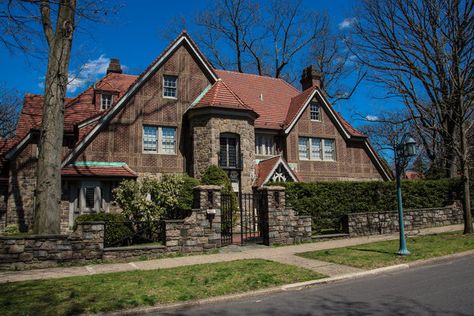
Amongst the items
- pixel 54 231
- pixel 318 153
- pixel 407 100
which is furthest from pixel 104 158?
pixel 407 100

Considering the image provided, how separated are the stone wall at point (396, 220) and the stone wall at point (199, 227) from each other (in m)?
6.11

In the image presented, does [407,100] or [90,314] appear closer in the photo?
[90,314]

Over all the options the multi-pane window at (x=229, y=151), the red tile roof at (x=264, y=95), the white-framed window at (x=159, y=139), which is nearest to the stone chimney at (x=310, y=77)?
the red tile roof at (x=264, y=95)

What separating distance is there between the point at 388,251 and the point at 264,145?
1319 cm

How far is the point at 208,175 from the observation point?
61.4ft

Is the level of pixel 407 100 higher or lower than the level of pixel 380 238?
higher

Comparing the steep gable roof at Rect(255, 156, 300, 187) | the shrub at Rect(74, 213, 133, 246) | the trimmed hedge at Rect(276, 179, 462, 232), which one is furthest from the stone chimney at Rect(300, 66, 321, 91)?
the shrub at Rect(74, 213, 133, 246)

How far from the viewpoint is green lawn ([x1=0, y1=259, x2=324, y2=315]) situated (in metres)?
6.32

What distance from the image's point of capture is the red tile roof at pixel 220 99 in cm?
2018

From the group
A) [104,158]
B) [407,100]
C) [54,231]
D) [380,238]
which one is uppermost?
[407,100]

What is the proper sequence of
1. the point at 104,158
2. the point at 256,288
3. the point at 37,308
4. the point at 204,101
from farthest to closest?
the point at 204,101 → the point at 104,158 → the point at 256,288 → the point at 37,308

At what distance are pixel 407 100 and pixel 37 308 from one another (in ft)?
56.3

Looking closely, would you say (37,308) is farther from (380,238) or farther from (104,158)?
(104,158)

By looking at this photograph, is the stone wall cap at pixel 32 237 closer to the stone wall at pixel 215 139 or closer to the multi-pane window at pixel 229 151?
→ the stone wall at pixel 215 139
